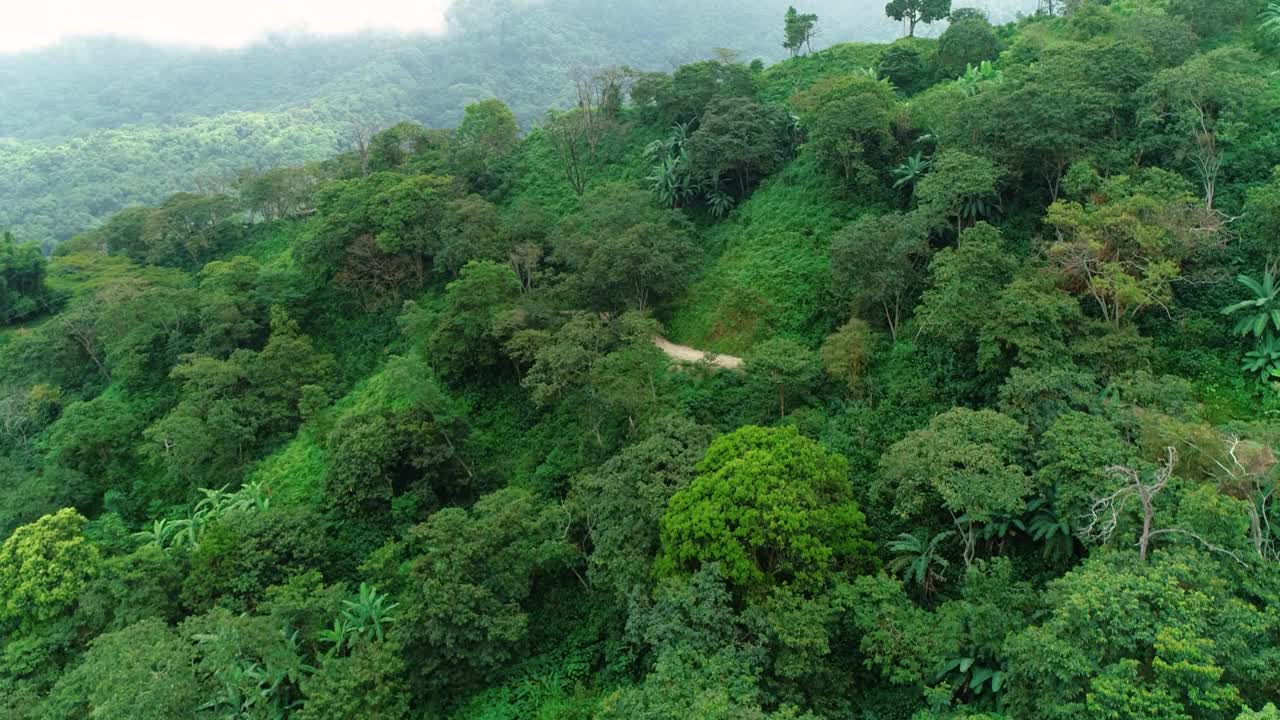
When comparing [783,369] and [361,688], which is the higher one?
[783,369]

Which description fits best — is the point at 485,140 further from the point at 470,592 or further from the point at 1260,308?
the point at 1260,308

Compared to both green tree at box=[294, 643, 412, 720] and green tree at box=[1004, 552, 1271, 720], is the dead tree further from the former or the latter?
green tree at box=[294, 643, 412, 720]

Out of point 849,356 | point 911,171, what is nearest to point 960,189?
point 911,171

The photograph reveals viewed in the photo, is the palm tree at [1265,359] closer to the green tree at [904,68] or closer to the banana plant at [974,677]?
the banana plant at [974,677]

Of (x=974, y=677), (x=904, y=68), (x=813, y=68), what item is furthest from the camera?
(x=813, y=68)

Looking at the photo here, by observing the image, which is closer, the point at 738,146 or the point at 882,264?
the point at 882,264

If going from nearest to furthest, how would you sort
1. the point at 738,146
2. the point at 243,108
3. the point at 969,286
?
the point at 969,286 < the point at 738,146 < the point at 243,108

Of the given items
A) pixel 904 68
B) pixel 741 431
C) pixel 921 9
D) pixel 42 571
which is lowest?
pixel 42 571

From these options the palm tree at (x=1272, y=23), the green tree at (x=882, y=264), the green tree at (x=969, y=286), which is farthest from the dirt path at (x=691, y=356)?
the palm tree at (x=1272, y=23)
